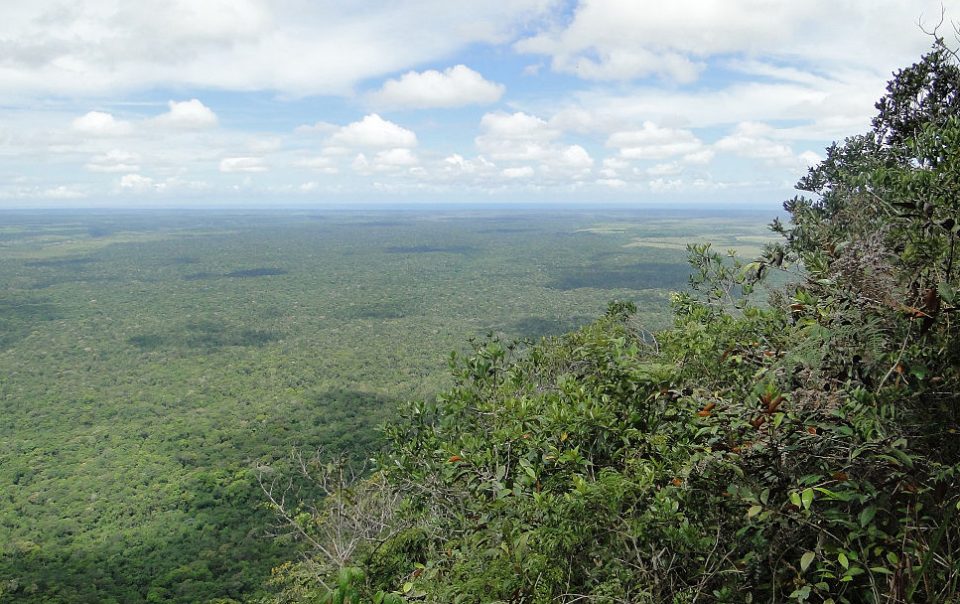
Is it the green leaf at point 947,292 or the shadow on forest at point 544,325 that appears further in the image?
the shadow on forest at point 544,325

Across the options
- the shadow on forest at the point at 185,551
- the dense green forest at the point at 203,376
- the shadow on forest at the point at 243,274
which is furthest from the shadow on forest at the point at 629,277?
the shadow on forest at the point at 185,551

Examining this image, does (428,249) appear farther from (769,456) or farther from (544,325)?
(769,456)

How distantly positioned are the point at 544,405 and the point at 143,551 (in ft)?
76.8

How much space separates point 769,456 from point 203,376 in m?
51.3

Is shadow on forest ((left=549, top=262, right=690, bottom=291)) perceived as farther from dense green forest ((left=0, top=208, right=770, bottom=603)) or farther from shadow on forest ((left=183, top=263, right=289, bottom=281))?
shadow on forest ((left=183, top=263, right=289, bottom=281))

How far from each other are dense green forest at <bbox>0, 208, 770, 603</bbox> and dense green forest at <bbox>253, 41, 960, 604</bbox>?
2.66m

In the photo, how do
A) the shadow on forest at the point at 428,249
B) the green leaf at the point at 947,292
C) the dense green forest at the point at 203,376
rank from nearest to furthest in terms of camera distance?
the green leaf at the point at 947,292, the dense green forest at the point at 203,376, the shadow on forest at the point at 428,249

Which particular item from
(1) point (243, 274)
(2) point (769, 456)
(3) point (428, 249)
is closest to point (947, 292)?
(2) point (769, 456)

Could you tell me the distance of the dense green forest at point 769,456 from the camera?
2.53 meters

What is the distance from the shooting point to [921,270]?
2.71m

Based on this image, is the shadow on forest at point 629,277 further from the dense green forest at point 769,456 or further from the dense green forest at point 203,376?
the dense green forest at point 769,456

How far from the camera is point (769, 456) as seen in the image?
9.55 ft

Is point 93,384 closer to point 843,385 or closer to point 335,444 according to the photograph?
point 335,444

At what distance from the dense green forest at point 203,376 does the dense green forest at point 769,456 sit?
2664mm
